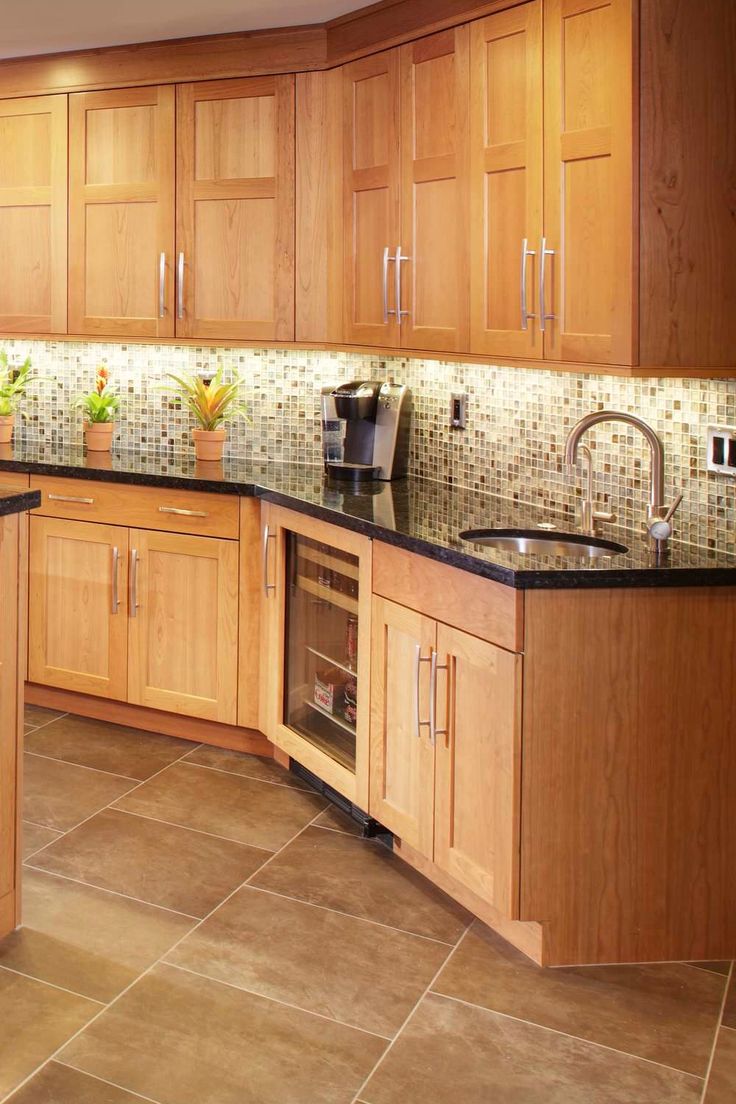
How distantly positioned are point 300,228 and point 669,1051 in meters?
2.90

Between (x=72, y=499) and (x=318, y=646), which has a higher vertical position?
(x=72, y=499)

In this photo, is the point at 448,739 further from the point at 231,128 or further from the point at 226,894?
the point at 231,128

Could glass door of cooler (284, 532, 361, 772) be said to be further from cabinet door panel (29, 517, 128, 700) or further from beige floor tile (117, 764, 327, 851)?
cabinet door panel (29, 517, 128, 700)

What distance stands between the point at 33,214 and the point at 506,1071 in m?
3.57

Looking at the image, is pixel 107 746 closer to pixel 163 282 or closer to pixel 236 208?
pixel 163 282

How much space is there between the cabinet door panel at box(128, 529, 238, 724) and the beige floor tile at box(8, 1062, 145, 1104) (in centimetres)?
180

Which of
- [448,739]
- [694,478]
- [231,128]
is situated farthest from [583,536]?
[231,128]

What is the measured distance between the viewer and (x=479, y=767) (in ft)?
9.32

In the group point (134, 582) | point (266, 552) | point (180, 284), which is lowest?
point (134, 582)

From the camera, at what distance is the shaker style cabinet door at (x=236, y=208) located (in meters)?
4.19

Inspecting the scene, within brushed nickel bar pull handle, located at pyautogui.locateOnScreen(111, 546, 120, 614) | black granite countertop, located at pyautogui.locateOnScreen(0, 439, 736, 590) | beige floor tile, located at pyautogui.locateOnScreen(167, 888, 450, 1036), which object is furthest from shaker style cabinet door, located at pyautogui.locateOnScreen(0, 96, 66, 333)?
beige floor tile, located at pyautogui.locateOnScreen(167, 888, 450, 1036)

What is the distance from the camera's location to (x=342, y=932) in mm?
2912

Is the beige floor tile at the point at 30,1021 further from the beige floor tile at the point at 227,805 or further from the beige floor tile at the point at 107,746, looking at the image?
the beige floor tile at the point at 107,746

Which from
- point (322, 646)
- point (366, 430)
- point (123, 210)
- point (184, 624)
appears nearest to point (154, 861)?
point (322, 646)
